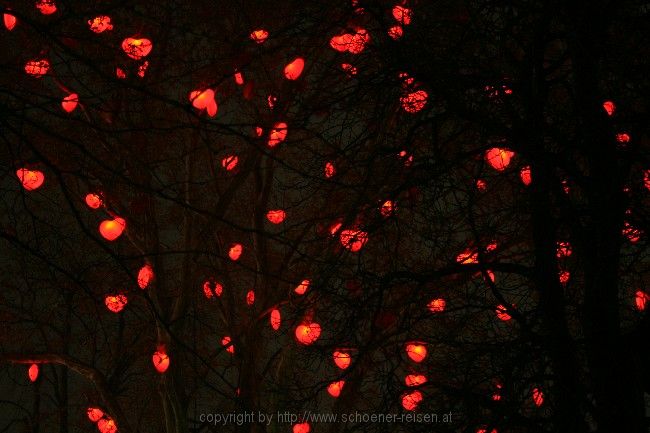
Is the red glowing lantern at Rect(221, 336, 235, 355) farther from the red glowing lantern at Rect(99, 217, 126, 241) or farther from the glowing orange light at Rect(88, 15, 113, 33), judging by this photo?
the glowing orange light at Rect(88, 15, 113, 33)

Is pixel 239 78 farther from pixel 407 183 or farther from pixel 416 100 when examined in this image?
pixel 407 183

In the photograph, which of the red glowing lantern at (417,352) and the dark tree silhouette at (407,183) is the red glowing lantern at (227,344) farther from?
the red glowing lantern at (417,352)

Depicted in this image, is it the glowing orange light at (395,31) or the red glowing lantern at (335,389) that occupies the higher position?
the glowing orange light at (395,31)

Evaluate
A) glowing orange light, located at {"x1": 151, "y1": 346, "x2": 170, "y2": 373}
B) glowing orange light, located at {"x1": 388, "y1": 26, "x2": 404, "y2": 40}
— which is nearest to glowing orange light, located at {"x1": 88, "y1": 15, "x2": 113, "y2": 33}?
glowing orange light, located at {"x1": 388, "y1": 26, "x2": 404, "y2": 40}

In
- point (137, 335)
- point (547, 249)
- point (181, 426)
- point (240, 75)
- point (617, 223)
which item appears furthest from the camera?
point (137, 335)


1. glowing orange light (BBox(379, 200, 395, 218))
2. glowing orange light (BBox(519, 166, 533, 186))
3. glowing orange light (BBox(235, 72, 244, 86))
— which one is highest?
glowing orange light (BBox(235, 72, 244, 86))

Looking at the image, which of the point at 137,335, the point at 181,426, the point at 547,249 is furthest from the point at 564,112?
the point at 137,335

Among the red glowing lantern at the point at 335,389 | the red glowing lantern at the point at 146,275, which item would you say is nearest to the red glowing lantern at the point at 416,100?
the red glowing lantern at the point at 335,389

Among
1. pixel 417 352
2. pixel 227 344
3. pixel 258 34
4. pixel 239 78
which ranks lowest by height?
pixel 417 352

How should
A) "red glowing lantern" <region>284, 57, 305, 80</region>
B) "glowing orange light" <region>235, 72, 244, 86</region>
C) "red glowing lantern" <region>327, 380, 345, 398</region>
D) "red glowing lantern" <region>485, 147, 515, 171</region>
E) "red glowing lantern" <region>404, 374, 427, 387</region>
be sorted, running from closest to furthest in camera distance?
1. "red glowing lantern" <region>485, 147, 515, 171</region>
2. "red glowing lantern" <region>284, 57, 305, 80</region>
3. "red glowing lantern" <region>404, 374, 427, 387</region>
4. "red glowing lantern" <region>327, 380, 345, 398</region>
5. "glowing orange light" <region>235, 72, 244, 86</region>

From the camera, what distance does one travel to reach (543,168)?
3793 mm

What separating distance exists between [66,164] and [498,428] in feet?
15.9

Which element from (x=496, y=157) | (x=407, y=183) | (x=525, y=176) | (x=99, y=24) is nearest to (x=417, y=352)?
(x=496, y=157)

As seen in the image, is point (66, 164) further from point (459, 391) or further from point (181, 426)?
point (459, 391)
